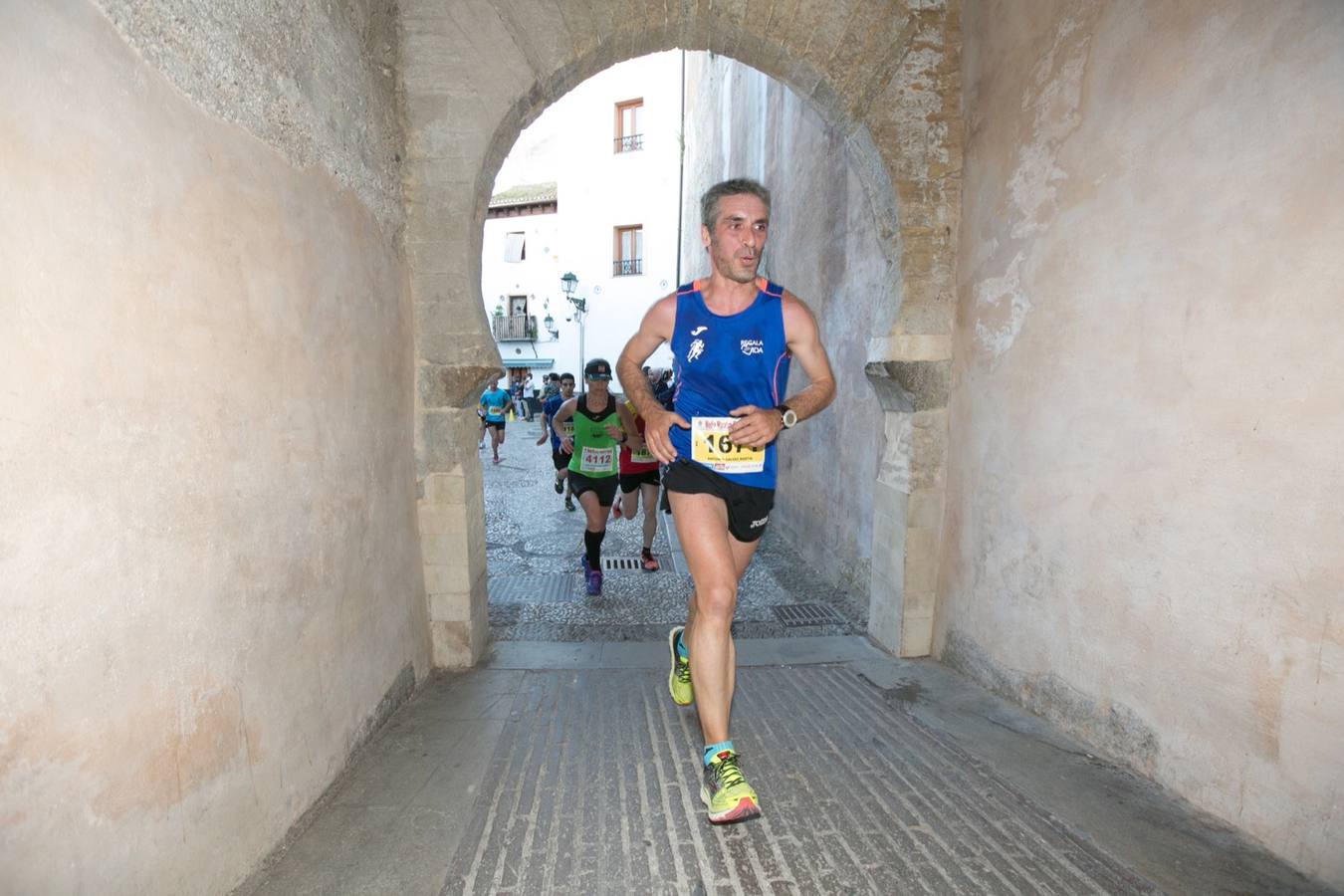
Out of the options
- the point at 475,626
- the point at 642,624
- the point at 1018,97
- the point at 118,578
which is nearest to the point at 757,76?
the point at 1018,97

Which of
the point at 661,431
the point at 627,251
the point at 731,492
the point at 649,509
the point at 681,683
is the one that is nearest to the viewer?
the point at 661,431

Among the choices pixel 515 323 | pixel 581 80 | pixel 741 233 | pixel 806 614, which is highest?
pixel 515 323

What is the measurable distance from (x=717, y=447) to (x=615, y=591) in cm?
321

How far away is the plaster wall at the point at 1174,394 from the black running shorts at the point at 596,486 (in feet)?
10.0

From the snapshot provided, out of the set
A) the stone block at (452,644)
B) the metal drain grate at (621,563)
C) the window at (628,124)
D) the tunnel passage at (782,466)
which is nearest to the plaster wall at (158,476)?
the stone block at (452,644)

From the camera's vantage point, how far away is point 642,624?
4.64m

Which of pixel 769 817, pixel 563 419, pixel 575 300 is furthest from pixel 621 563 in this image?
pixel 575 300

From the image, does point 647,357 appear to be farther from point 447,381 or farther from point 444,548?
point 444,548

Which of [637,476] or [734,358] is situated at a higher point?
[734,358]

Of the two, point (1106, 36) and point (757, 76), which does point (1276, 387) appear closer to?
point (1106, 36)

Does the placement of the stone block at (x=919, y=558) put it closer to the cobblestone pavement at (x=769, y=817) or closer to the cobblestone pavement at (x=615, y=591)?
the cobblestone pavement at (x=615, y=591)

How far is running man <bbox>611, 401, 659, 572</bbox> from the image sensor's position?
5570 millimetres

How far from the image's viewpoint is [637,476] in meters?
6.06

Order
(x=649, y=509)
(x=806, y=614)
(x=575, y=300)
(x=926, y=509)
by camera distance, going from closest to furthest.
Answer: (x=926, y=509) → (x=806, y=614) → (x=649, y=509) → (x=575, y=300)
